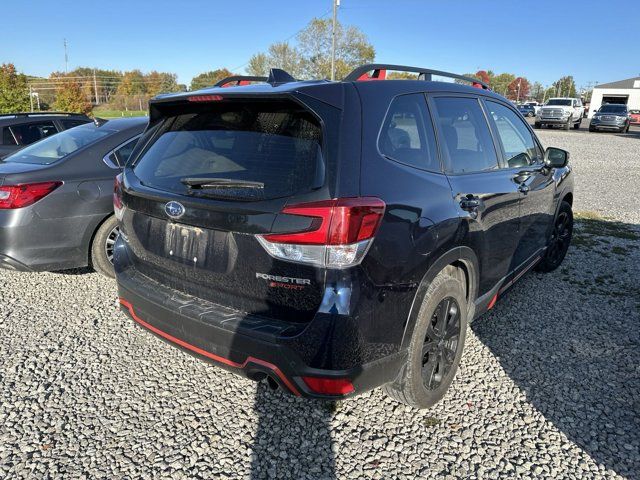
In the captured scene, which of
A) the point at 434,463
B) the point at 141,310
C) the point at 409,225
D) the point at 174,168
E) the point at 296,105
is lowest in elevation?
the point at 434,463

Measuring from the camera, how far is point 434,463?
2.43 metres

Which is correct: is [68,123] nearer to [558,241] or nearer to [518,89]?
[558,241]

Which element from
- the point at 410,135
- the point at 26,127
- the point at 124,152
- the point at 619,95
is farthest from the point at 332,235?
the point at 619,95

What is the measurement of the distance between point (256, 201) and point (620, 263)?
5.08 meters

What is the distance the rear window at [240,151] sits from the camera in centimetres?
220

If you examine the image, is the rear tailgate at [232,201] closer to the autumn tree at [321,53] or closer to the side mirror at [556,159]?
the side mirror at [556,159]

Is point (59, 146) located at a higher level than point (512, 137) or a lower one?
lower

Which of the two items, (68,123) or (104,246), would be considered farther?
(68,123)

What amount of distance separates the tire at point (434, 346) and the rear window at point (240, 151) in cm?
93

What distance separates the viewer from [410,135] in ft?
8.41

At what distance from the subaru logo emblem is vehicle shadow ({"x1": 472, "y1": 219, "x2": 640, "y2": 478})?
2.33 metres

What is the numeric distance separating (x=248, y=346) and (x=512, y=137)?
8.94ft

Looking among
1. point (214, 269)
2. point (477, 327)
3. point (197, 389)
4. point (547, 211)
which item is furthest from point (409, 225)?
point (547, 211)

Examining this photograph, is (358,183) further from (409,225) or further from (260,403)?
(260,403)
